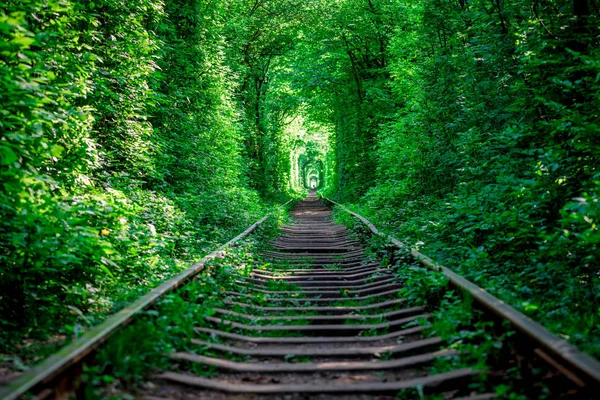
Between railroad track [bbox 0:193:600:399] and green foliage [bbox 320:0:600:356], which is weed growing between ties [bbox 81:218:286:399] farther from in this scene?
green foliage [bbox 320:0:600:356]

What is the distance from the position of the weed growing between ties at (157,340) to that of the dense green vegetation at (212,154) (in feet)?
2.34

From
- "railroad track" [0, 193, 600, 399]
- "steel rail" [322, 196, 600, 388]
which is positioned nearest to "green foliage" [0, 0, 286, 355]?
"railroad track" [0, 193, 600, 399]

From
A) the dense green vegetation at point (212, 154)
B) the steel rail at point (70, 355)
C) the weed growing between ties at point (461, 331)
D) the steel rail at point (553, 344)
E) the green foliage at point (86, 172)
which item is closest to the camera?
the steel rail at point (70, 355)

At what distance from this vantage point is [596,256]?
4508mm

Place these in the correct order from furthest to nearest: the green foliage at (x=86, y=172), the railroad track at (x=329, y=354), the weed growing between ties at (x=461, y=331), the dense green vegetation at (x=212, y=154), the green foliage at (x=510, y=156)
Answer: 1. the green foliage at (x=510, y=156)
2. the dense green vegetation at (x=212, y=154)
3. the green foliage at (x=86, y=172)
4. the weed growing between ties at (x=461, y=331)
5. the railroad track at (x=329, y=354)

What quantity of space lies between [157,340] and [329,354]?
4.77ft

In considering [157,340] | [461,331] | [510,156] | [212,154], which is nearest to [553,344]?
[461,331]

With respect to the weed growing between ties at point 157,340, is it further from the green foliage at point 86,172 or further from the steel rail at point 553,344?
A: the steel rail at point 553,344

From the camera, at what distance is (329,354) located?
3.88 m

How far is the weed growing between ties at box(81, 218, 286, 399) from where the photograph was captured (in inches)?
116

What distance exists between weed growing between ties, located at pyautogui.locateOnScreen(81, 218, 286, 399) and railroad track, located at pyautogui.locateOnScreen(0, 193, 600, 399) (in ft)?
0.22

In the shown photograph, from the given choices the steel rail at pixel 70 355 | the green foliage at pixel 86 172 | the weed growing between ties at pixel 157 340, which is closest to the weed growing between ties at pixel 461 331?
the weed growing between ties at pixel 157 340

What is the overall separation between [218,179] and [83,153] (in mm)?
8560

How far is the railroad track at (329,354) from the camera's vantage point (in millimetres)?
2898
